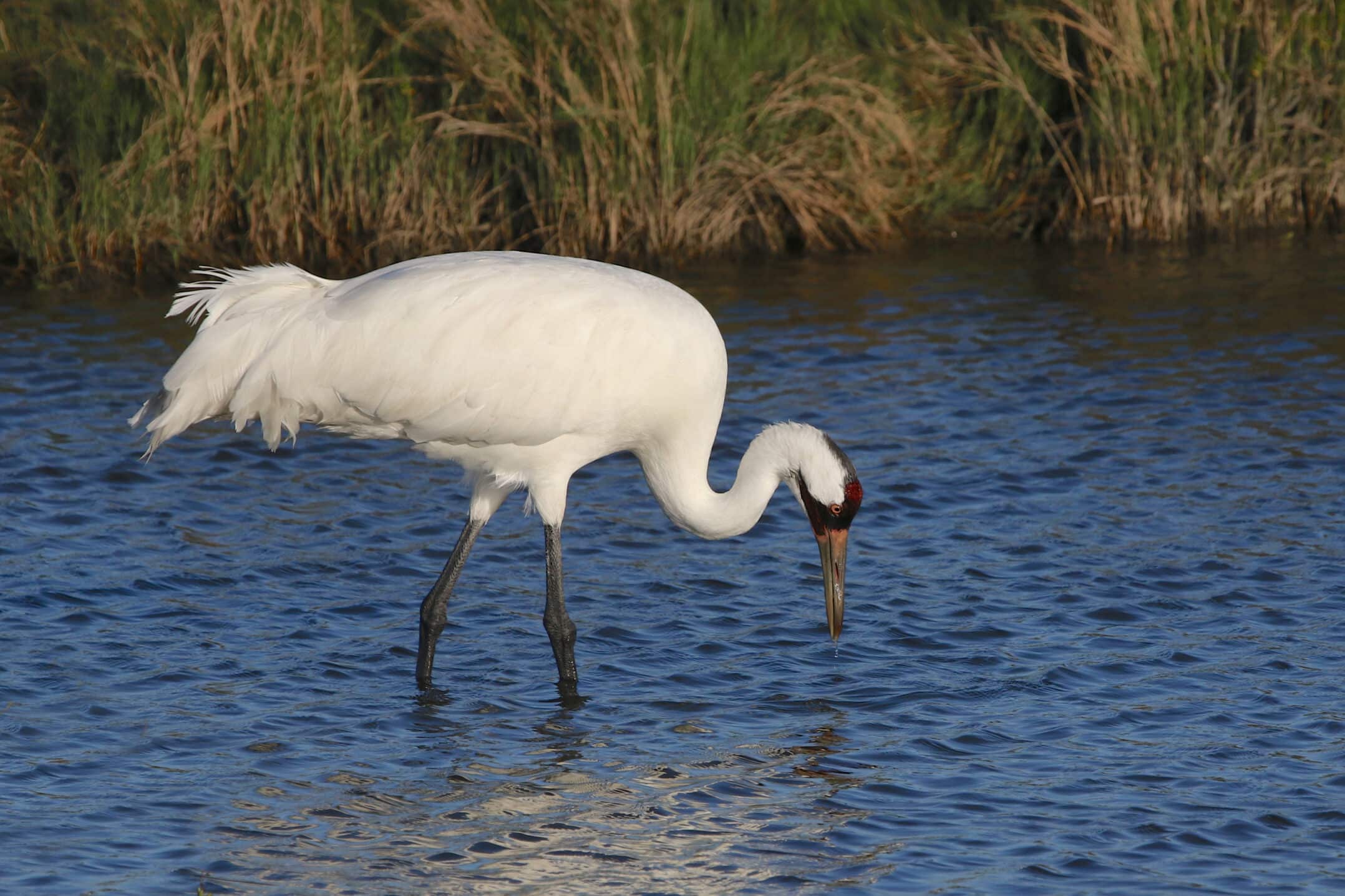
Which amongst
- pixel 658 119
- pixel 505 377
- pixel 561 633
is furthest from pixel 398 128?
pixel 561 633

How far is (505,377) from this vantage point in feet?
22.6

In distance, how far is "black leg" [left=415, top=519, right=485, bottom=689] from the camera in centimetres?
693

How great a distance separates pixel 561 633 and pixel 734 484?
87 cm

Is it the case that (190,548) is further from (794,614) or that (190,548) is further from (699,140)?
(699,140)

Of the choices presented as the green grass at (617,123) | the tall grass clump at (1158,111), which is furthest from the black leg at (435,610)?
the tall grass clump at (1158,111)

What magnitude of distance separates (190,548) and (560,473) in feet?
6.92

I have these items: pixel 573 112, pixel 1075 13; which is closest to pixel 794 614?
pixel 573 112

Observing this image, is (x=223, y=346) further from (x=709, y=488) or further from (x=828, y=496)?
(x=828, y=496)

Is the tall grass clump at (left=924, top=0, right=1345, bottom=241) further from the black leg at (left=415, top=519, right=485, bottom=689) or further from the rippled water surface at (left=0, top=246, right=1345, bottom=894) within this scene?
the black leg at (left=415, top=519, right=485, bottom=689)

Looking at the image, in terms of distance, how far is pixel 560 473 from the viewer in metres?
7.10

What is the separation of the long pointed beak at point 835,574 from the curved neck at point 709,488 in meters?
0.28

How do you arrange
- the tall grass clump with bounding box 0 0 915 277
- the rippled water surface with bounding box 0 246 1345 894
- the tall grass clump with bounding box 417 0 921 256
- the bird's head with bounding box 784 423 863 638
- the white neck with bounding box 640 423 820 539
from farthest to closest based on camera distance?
the tall grass clump with bounding box 417 0 921 256
the tall grass clump with bounding box 0 0 915 277
the white neck with bounding box 640 423 820 539
the bird's head with bounding box 784 423 863 638
the rippled water surface with bounding box 0 246 1345 894

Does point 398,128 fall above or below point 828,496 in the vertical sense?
above

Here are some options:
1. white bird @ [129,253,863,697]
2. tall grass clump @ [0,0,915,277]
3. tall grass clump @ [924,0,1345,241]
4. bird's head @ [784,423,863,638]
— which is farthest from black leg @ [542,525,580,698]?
tall grass clump @ [924,0,1345,241]
